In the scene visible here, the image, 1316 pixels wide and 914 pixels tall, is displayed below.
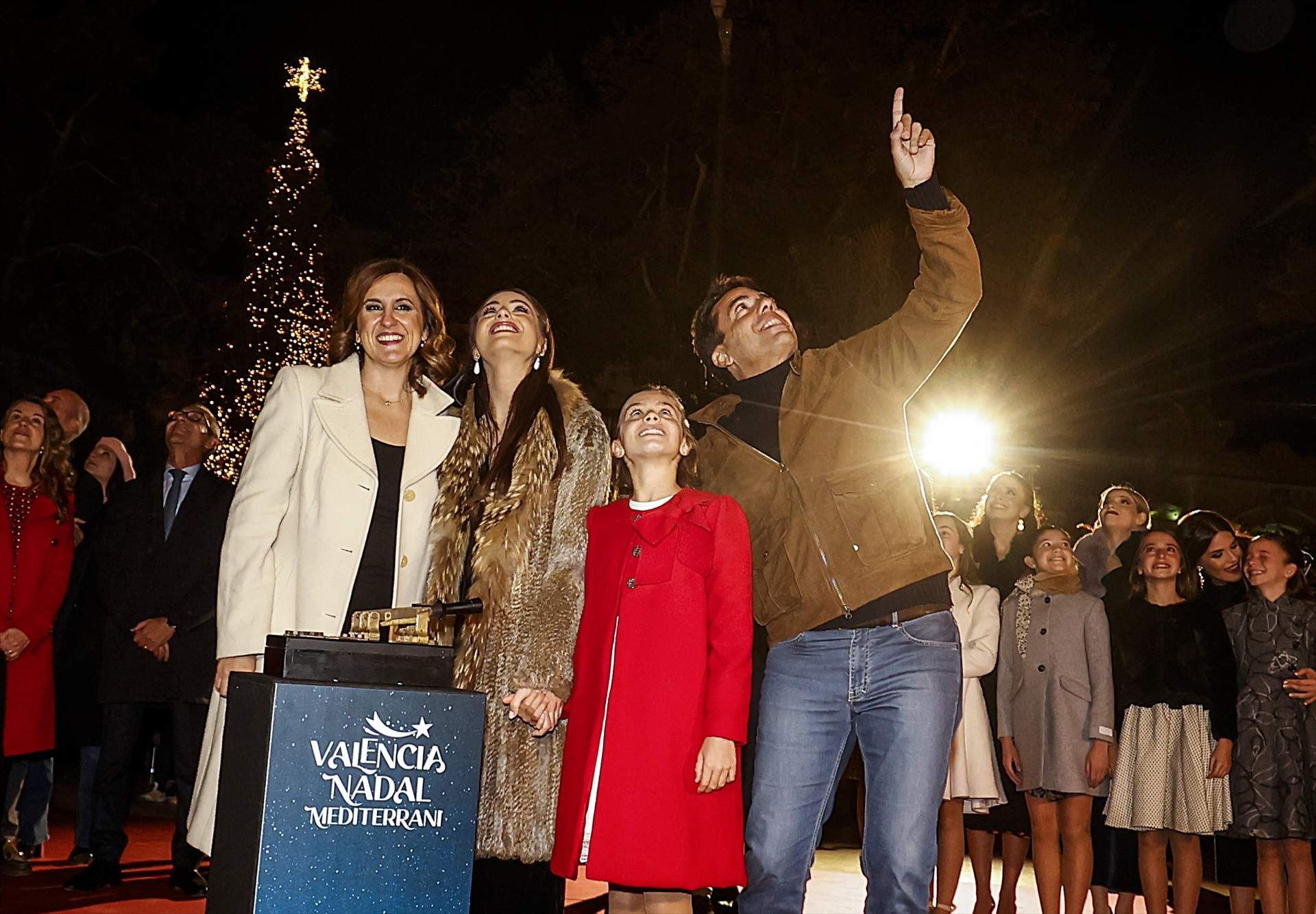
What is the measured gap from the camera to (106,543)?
662cm

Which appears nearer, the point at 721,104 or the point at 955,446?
the point at 721,104

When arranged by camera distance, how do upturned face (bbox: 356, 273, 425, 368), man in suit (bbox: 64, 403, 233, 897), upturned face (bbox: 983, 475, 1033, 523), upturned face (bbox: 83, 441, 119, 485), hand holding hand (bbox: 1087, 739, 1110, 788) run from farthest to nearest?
1. upturned face (bbox: 83, 441, 119, 485)
2. upturned face (bbox: 983, 475, 1033, 523)
3. man in suit (bbox: 64, 403, 233, 897)
4. hand holding hand (bbox: 1087, 739, 1110, 788)
5. upturned face (bbox: 356, 273, 425, 368)

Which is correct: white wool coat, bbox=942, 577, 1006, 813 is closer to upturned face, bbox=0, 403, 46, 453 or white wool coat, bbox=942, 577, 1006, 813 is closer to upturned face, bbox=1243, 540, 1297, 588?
upturned face, bbox=1243, 540, 1297, 588

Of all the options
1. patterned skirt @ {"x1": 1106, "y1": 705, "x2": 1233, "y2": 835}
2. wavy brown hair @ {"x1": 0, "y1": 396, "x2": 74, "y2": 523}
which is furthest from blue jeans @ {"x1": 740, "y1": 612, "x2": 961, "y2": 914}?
wavy brown hair @ {"x1": 0, "y1": 396, "x2": 74, "y2": 523}

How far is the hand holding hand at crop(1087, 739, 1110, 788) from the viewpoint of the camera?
5.82m

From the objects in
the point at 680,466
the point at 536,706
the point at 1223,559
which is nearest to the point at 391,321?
the point at 680,466

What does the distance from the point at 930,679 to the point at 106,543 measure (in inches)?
180

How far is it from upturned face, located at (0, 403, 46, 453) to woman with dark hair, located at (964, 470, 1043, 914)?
434 cm

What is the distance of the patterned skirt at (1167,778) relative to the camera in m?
5.91

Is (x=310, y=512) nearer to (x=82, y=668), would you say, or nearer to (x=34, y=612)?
(x=34, y=612)

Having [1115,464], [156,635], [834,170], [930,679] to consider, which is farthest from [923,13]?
[930,679]

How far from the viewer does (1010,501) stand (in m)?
6.79

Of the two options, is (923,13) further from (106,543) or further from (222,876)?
(222,876)

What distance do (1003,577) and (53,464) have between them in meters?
4.47
